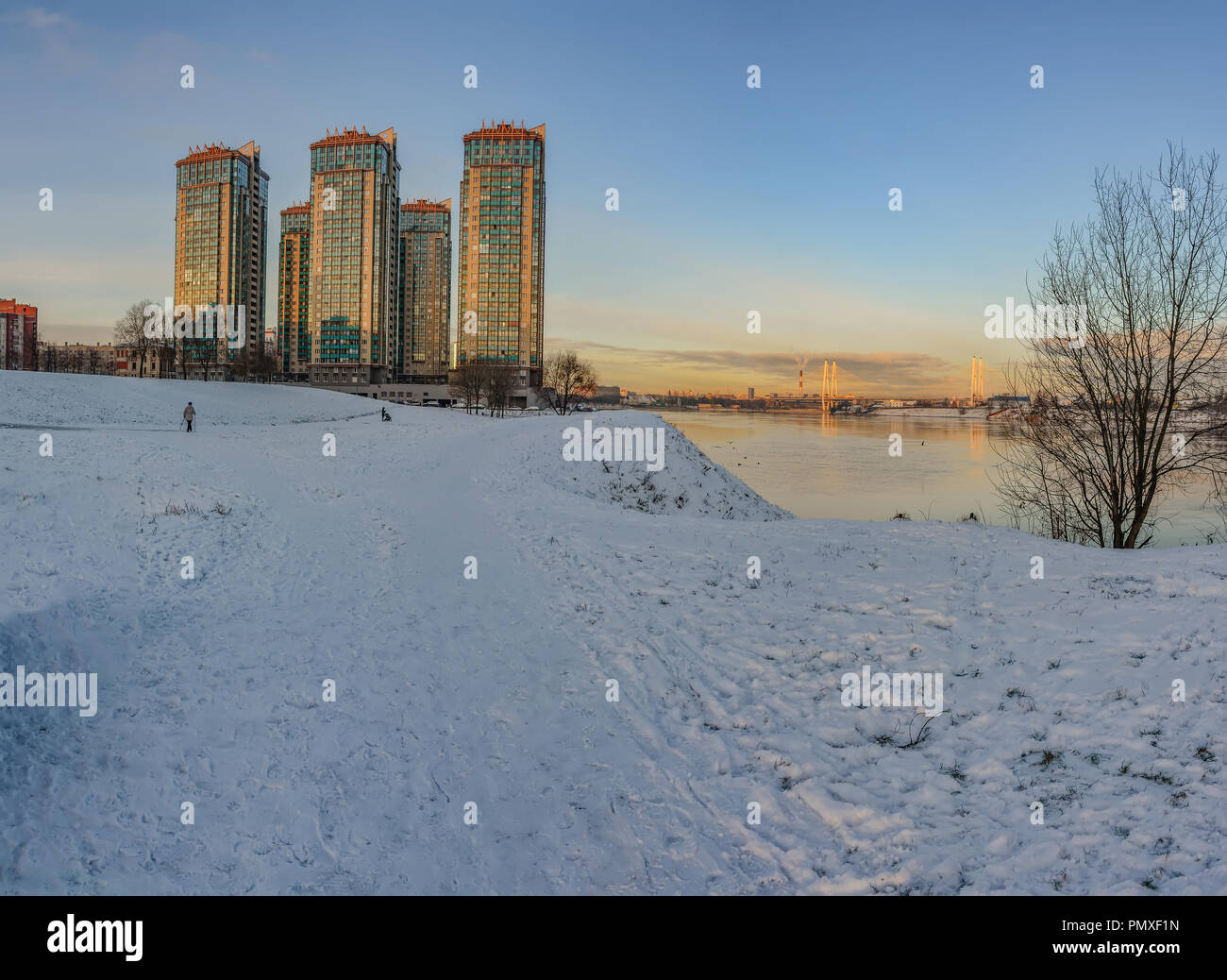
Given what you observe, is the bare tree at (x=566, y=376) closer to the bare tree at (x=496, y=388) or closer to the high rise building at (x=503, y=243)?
the bare tree at (x=496, y=388)

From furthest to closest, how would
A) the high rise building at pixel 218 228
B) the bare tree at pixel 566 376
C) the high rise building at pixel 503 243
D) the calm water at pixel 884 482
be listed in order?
the high rise building at pixel 218 228 → the high rise building at pixel 503 243 → the bare tree at pixel 566 376 → the calm water at pixel 884 482

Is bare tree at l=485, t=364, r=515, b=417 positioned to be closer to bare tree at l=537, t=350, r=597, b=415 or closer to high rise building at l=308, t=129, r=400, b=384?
bare tree at l=537, t=350, r=597, b=415

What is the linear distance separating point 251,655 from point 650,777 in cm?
631

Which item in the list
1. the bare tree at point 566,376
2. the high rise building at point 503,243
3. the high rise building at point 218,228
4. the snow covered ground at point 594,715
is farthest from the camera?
the high rise building at point 218,228

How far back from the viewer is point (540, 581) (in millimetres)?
13797

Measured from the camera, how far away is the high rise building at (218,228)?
176 m

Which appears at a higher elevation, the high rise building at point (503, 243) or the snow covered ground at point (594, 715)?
the high rise building at point (503, 243)

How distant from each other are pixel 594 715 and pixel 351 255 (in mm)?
184725

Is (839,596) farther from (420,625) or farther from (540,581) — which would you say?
(420,625)

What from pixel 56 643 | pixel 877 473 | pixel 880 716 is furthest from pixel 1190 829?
pixel 877 473

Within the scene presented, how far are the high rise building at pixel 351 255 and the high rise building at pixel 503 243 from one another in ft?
66.5

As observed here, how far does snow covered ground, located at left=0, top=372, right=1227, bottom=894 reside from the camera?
18.9 feet

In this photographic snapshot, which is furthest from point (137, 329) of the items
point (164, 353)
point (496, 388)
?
point (496, 388)

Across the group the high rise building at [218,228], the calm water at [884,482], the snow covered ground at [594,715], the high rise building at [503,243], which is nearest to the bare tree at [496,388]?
the calm water at [884,482]
